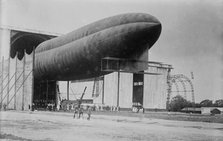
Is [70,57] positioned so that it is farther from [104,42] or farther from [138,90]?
[138,90]

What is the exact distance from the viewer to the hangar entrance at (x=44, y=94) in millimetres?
34656

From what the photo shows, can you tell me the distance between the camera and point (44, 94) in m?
35.8

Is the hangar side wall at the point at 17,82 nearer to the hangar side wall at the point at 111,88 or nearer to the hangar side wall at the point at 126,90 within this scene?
the hangar side wall at the point at 111,88

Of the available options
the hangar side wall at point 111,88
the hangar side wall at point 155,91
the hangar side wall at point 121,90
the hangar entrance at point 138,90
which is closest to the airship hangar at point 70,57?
the hangar side wall at point 111,88

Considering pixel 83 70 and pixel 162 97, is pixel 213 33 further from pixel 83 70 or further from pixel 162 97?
pixel 162 97

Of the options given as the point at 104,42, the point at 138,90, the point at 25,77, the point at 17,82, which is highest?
the point at 104,42

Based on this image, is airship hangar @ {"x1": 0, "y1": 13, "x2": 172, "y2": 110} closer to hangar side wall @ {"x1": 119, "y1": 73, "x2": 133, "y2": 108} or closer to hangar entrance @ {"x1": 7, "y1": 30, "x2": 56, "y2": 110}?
hangar entrance @ {"x1": 7, "y1": 30, "x2": 56, "y2": 110}

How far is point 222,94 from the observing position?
11922 millimetres

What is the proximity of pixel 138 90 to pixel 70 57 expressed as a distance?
28.6 meters

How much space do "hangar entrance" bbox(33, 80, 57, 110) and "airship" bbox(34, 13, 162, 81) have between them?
780cm

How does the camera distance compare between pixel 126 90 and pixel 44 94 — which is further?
pixel 126 90

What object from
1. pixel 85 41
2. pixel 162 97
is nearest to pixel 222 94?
pixel 85 41

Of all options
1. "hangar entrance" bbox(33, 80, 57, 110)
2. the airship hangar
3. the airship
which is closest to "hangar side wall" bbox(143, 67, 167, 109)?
the airship hangar

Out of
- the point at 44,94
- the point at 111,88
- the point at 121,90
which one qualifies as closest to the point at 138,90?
the point at 121,90
